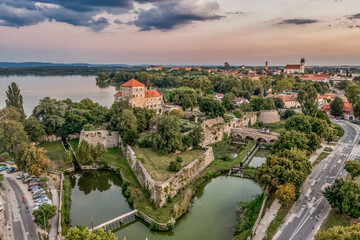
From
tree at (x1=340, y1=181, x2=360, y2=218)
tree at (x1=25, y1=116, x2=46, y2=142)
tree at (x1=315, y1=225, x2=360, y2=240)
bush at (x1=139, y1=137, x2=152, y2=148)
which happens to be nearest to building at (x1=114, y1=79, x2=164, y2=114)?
bush at (x1=139, y1=137, x2=152, y2=148)

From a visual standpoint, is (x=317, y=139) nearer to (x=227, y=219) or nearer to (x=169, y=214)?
(x=227, y=219)

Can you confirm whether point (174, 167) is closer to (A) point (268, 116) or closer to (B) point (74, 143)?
(B) point (74, 143)

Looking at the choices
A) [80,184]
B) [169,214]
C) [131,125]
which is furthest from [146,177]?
→ [131,125]

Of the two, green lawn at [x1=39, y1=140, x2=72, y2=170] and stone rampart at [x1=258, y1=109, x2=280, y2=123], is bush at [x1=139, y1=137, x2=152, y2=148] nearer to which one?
green lawn at [x1=39, y1=140, x2=72, y2=170]

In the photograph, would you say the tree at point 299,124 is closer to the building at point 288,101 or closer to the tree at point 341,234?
the tree at point 341,234

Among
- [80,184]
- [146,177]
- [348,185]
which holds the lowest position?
[80,184]

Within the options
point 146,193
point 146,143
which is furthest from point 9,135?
point 146,193

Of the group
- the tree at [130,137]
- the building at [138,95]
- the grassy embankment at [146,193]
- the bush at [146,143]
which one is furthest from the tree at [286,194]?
the building at [138,95]
